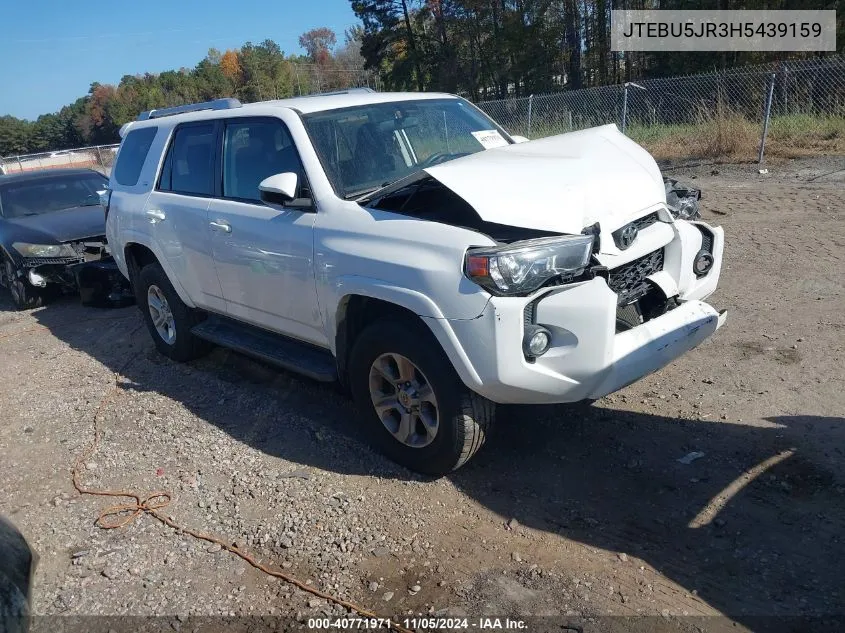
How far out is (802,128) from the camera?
13.0m

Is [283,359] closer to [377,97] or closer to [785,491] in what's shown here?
[377,97]

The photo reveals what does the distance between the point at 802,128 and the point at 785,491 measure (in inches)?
469

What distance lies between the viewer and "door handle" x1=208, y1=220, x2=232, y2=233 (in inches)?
182

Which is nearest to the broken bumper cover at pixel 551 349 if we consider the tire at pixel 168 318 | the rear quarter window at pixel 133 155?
the tire at pixel 168 318

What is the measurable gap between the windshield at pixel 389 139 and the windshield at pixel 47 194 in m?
6.69

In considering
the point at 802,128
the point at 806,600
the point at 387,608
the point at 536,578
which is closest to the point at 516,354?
the point at 536,578

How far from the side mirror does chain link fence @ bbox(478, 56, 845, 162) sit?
31.9ft

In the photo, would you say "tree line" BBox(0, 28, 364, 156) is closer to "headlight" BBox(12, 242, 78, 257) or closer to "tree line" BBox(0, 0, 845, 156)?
"tree line" BBox(0, 0, 845, 156)

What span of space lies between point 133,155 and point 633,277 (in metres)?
4.53

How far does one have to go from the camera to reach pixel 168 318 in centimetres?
604

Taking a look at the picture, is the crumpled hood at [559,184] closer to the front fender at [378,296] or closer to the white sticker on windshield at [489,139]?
the front fender at [378,296]

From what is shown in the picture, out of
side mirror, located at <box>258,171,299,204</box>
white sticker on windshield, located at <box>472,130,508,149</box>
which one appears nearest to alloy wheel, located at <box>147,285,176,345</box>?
side mirror, located at <box>258,171,299,204</box>

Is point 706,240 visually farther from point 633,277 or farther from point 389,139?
point 389,139

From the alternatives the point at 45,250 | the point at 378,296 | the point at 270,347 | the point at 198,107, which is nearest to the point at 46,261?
the point at 45,250
